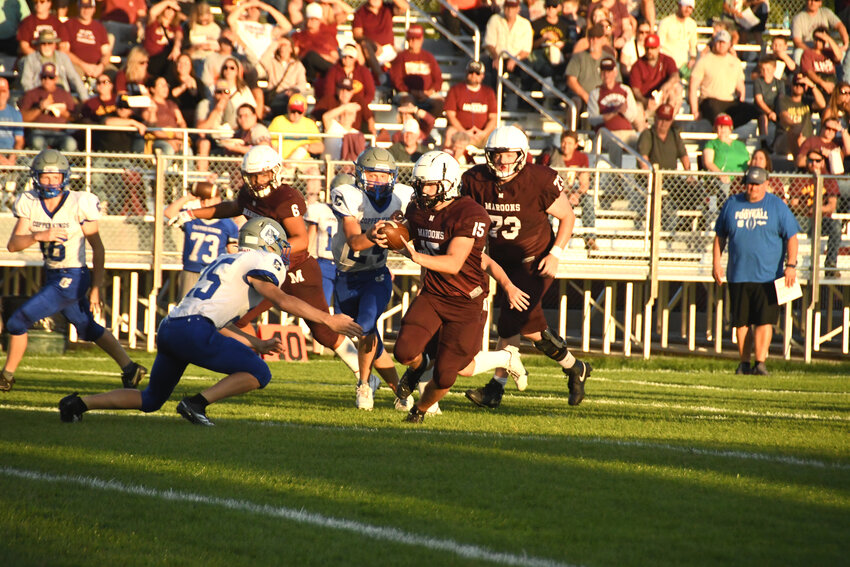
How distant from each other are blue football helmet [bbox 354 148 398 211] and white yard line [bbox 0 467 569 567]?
3647 mm

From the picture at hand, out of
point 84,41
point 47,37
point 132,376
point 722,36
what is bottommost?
point 132,376

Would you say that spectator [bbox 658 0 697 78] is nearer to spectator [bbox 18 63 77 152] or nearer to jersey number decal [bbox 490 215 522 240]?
spectator [bbox 18 63 77 152]

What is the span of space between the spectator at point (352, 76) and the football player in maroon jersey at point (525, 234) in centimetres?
701

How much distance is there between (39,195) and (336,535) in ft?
19.3

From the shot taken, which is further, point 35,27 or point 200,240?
point 35,27

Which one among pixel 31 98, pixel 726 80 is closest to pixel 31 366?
pixel 31 98

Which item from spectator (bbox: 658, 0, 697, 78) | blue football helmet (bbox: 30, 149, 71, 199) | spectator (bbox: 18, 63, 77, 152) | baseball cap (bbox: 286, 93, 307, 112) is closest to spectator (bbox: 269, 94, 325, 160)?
baseball cap (bbox: 286, 93, 307, 112)

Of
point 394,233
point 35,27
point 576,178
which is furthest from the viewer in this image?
point 35,27

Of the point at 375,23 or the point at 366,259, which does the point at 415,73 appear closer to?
the point at 375,23

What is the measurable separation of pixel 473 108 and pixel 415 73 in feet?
4.39

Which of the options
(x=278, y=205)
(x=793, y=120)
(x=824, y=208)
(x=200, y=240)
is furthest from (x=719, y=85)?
(x=278, y=205)

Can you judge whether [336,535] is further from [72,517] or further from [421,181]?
[421,181]

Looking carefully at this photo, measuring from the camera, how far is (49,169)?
9.22 meters

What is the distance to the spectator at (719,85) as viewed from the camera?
16.5 m
